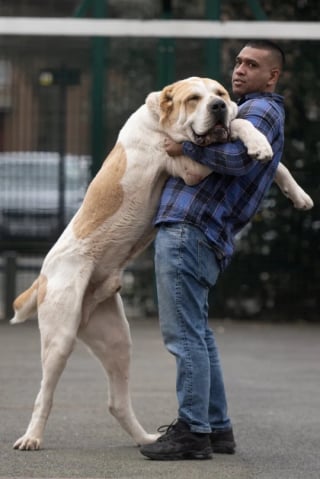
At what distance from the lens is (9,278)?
12.6 meters

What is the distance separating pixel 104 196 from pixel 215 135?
670 mm

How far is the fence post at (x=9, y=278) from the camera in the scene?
12.6 metres

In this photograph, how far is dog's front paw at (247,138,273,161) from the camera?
18.6 ft

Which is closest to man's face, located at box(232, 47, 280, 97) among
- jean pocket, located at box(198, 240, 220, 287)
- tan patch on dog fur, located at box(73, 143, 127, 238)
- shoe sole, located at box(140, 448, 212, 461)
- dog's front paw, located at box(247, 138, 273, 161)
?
dog's front paw, located at box(247, 138, 273, 161)

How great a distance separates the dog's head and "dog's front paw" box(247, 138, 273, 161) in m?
0.17

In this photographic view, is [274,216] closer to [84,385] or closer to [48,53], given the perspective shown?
[48,53]

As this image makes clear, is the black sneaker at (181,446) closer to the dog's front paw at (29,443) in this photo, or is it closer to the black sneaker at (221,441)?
the black sneaker at (221,441)

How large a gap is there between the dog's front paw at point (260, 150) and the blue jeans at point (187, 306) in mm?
487

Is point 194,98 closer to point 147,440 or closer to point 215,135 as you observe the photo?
point 215,135

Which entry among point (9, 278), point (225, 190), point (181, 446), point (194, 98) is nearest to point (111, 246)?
point (225, 190)

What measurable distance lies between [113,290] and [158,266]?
1.12ft

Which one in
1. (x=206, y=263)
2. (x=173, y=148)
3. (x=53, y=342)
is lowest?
(x=53, y=342)

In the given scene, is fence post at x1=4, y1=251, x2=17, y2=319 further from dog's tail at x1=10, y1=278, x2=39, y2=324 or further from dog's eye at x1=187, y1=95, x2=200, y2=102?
dog's eye at x1=187, y1=95, x2=200, y2=102

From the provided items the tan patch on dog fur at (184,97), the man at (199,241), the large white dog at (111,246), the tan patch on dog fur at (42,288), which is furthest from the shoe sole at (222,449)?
the tan patch on dog fur at (184,97)
